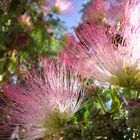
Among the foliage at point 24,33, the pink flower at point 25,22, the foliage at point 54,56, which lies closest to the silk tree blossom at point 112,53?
the foliage at point 54,56

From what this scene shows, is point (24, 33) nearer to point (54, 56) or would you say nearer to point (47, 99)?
point (54, 56)

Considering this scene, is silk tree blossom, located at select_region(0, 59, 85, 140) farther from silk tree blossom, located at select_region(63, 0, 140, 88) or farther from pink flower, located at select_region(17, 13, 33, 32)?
pink flower, located at select_region(17, 13, 33, 32)

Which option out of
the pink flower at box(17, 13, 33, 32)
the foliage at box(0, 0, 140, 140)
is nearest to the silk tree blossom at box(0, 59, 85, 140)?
the foliage at box(0, 0, 140, 140)

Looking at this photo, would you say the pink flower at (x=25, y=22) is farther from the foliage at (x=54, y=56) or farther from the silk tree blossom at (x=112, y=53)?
the silk tree blossom at (x=112, y=53)

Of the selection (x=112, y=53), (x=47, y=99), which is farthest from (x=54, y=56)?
(x=112, y=53)

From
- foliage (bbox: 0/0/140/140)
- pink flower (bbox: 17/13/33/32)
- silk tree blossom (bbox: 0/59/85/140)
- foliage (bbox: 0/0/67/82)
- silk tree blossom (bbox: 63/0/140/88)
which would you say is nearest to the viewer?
foliage (bbox: 0/0/140/140)

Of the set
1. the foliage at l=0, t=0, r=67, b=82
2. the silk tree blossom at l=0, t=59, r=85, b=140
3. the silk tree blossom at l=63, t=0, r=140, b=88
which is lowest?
the silk tree blossom at l=0, t=59, r=85, b=140

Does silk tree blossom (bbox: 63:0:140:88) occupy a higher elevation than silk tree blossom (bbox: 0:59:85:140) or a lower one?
higher

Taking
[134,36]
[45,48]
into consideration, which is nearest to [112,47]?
[134,36]
